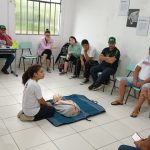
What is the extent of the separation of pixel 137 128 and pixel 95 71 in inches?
73.7

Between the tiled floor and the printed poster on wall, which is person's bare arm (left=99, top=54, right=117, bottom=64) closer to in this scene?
the printed poster on wall

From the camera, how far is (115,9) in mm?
4680

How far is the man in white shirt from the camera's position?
4891mm

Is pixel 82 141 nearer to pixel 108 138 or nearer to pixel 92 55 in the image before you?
pixel 108 138

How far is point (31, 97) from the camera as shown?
9.03 ft

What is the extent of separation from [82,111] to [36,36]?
323 centimetres

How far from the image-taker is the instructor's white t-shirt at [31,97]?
106 inches

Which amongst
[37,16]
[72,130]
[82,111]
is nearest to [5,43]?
[37,16]

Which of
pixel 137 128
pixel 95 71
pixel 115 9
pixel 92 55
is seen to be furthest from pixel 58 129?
pixel 115 9

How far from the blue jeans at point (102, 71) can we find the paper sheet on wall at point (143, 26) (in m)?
0.94

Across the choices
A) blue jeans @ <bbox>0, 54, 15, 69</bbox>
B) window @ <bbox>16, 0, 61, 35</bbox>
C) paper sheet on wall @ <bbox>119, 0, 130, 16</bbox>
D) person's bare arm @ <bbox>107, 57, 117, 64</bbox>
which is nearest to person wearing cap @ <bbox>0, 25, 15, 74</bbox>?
blue jeans @ <bbox>0, 54, 15, 69</bbox>

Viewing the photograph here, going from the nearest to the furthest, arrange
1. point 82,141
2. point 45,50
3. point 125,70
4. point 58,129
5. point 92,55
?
point 82,141 → point 58,129 → point 125,70 → point 92,55 → point 45,50

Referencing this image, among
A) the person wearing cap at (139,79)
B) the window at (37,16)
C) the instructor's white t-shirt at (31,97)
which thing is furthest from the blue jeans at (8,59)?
the person wearing cap at (139,79)

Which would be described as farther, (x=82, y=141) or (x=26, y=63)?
(x=26, y=63)
